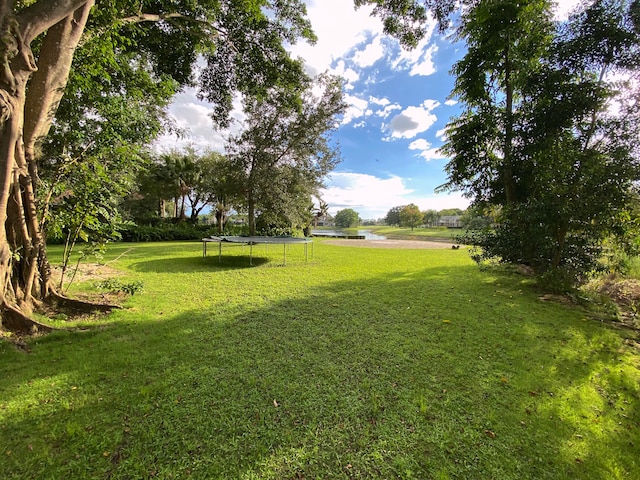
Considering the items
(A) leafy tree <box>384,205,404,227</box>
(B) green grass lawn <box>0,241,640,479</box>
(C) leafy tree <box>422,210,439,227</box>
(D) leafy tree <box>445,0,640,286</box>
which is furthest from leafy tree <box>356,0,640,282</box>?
(A) leafy tree <box>384,205,404,227</box>

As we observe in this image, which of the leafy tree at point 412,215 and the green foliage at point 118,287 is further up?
the leafy tree at point 412,215

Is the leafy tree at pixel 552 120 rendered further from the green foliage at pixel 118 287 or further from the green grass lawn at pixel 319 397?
the green foliage at pixel 118 287

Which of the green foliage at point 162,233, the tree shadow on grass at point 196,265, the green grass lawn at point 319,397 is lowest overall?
the green grass lawn at point 319,397

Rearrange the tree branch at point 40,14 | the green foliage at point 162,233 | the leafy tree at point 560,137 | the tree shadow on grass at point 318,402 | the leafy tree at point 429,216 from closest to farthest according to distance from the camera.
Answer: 1. the tree shadow on grass at point 318,402
2. the tree branch at point 40,14
3. the leafy tree at point 560,137
4. the green foliage at point 162,233
5. the leafy tree at point 429,216

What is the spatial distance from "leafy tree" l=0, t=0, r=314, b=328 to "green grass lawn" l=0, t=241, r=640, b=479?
3.28 feet

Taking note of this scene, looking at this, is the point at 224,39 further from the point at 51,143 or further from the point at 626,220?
the point at 626,220

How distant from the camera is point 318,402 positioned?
199 cm

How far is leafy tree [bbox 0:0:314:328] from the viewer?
2580 millimetres

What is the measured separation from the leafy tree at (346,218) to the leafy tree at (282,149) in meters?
80.8

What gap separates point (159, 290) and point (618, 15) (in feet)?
35.5

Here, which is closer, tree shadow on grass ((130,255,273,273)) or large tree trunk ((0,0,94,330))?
large tree trunk ((0,0,94,330))

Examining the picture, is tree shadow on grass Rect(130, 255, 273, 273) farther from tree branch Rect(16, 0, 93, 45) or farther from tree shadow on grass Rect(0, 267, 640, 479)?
tree branch Rect(16, 0, 93, 45)

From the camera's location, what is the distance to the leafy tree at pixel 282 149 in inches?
488

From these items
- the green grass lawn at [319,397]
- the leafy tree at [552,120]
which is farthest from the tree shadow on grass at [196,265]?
the leafy tree at [552,120]
